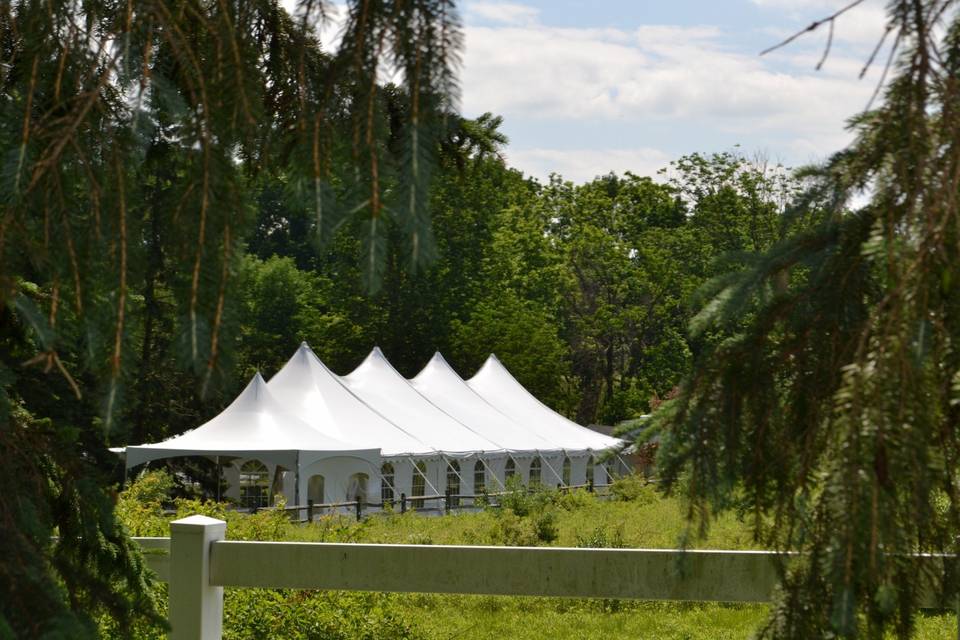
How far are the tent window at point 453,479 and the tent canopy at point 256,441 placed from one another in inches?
123

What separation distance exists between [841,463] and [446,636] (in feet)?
23.6

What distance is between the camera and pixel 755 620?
9445 millimetres

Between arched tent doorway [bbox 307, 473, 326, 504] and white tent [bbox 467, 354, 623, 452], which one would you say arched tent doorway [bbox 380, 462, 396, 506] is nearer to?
arched tent doorway [bbox 307, 473, 326, 504]

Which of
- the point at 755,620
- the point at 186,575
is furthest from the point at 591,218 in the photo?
the point at 186,575

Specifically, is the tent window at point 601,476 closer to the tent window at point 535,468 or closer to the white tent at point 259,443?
the tent window at point 535,468

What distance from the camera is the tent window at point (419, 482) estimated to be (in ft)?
80.7

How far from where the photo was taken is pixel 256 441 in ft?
70.9

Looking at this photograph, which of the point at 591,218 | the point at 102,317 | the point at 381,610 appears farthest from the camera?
the point at 591,218

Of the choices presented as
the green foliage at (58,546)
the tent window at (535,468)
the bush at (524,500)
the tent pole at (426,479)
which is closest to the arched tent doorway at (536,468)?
the tent window at (535,468)

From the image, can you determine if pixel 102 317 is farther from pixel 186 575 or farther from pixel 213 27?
pixel 186 575

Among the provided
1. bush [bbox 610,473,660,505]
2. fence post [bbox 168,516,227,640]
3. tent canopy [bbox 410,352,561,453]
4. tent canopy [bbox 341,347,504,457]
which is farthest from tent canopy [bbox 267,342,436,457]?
fence post [bbox 168,516,227,640]

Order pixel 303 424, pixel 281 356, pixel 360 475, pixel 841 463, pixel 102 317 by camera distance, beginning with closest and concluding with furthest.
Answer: pixel 841 463, pixel 102 317, pixel 303 424, pixel 360 475, pixel 281 356

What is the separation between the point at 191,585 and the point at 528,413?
26229mm

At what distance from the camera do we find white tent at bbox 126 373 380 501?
69.4ft
